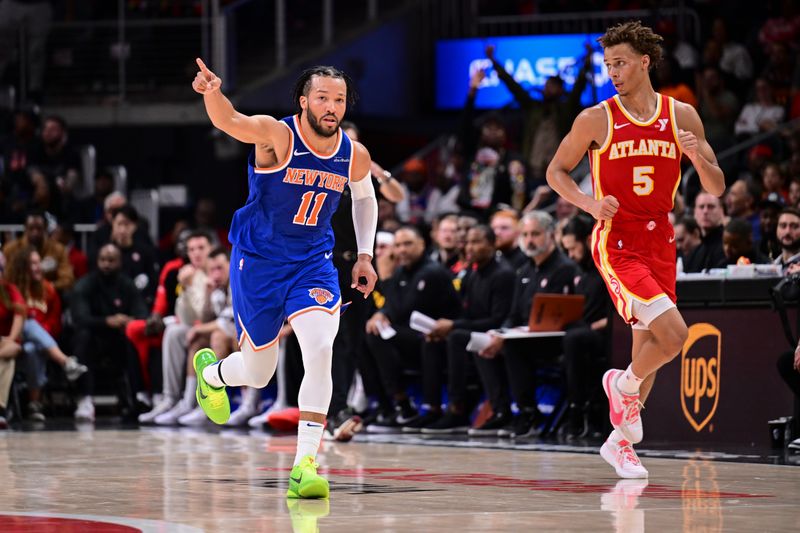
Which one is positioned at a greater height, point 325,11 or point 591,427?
point 325,11

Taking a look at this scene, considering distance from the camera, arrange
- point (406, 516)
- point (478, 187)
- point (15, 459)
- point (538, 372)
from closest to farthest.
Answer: point (406, 516) < point (15, 459) < point (538, 372) < point (478, 187)

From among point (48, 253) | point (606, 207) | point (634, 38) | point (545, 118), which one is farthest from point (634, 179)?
point (48, 253)

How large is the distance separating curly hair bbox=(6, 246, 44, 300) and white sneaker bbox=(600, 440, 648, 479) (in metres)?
7.67

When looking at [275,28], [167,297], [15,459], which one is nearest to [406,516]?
[15,459]

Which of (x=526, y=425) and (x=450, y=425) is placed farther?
(x=450, y=425)

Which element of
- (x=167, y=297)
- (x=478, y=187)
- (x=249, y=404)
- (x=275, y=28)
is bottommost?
(x=249, y=404)

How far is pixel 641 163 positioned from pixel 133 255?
836cm

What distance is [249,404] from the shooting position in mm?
12656

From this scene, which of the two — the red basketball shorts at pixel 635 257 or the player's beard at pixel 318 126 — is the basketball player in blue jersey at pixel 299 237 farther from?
the red basketball shorts at pixel 635 257

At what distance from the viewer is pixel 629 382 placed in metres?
7.47

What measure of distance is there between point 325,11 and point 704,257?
10379 millimetres

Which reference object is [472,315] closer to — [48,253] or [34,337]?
[34,337]

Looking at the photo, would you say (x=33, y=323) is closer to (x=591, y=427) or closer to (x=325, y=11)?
(x=591, y=427)

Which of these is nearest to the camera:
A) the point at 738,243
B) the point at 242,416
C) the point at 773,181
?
the point at 738,243
